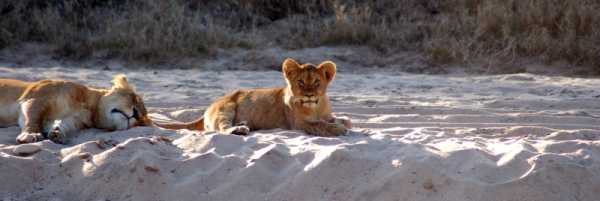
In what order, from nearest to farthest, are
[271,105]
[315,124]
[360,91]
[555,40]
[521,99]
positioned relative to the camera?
[315,124] → [271,105] → [521,99] → [360,91] → [555,40]

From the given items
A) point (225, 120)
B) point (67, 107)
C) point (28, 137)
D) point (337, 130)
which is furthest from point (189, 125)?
point (28, 137)

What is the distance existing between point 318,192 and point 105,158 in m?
1.31

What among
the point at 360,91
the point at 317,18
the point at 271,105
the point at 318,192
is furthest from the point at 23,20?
the point at 318,192

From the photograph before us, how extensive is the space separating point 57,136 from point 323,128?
1731 millimetres

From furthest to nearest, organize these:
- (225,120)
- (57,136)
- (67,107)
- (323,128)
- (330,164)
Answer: (225,120) → (67,107) → (323,128) → (57,136) → (330,164)

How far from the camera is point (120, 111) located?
272 inches

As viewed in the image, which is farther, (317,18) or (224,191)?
(317,18)

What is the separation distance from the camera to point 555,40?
37.7 feet

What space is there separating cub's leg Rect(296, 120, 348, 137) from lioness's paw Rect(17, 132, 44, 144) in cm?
175

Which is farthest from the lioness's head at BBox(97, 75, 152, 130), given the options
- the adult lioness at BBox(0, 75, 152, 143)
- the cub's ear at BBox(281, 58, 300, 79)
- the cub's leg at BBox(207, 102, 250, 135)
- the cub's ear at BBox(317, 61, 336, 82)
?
the cub's ear at BBox(317, 61, 336, 82)

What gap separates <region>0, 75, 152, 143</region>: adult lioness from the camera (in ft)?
21.9

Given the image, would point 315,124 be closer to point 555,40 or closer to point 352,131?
point 352,131

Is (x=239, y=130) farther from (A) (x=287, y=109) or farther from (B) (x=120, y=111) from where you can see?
(B) (x=120, y=111)

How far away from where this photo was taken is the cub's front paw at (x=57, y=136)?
6.38 m
